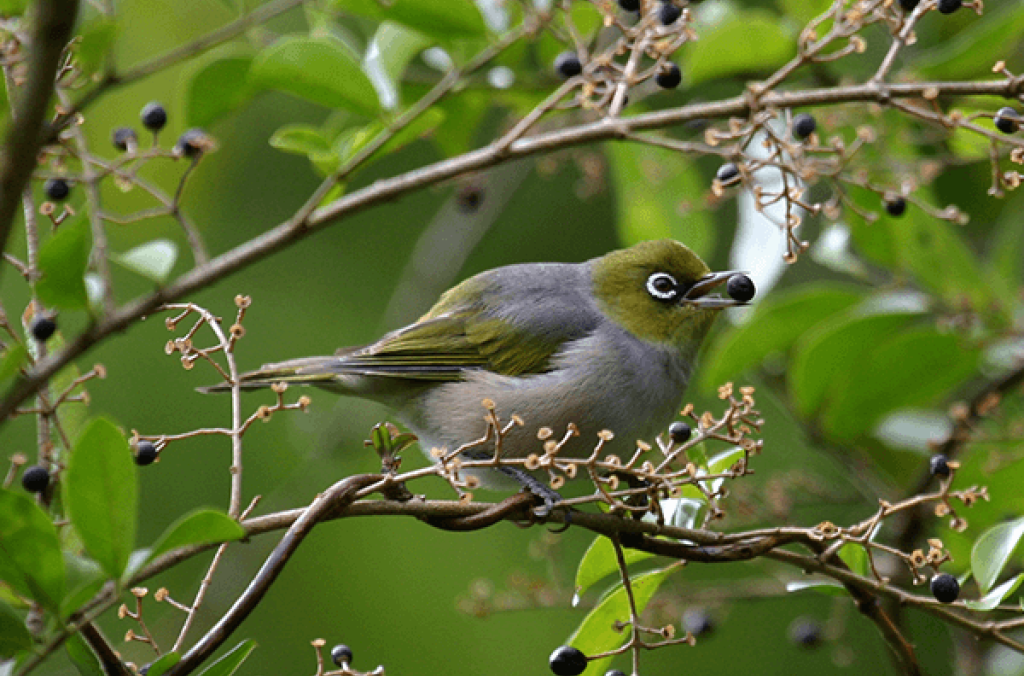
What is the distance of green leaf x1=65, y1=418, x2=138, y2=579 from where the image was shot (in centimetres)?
160

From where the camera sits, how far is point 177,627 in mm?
4453

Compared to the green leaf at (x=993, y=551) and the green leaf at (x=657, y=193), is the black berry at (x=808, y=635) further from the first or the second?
the green leaf at (x=993, y=551)

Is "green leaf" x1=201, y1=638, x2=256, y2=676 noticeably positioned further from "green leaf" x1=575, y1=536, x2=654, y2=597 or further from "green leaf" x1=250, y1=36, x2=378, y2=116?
"green leaf" x1=250, y1=36, x2=378, y2=116

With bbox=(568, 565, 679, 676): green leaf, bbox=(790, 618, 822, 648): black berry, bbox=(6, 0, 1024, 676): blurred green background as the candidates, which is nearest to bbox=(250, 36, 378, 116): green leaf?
bbox=(568, 565, 679, 676): green leaf

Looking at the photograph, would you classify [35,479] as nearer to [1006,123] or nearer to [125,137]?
[125,137]

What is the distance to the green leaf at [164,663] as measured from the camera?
1777 millimetres

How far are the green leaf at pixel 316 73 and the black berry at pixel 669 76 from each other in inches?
29.6

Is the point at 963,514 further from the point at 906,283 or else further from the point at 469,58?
the point at 469,58

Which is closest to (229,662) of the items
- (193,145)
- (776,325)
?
(193,145)

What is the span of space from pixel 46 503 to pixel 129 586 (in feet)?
2.13

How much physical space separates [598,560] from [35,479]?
121 centimetres

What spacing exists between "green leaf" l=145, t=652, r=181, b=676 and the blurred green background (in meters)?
3.21

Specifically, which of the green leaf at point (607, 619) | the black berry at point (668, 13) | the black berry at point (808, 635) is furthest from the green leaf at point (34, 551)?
the black berry at point (808, 635)

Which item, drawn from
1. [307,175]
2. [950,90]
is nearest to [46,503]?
[950,90]
